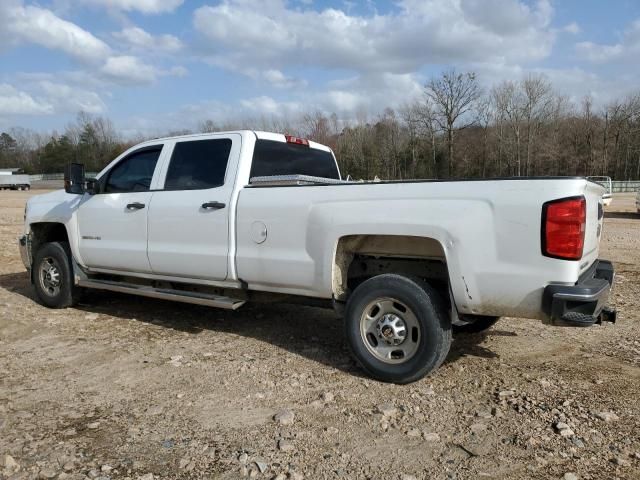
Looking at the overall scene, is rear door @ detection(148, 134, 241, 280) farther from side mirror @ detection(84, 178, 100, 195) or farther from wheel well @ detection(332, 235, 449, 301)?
wheel well @ detection(332, 235, 449, 301)

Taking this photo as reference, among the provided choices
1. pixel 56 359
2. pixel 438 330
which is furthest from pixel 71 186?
pixel 438 330

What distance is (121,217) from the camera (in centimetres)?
573

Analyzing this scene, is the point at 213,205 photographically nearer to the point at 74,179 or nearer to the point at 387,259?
the point at 387,259

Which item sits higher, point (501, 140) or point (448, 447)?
point (501, 140)

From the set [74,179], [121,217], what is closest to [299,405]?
[121,217]

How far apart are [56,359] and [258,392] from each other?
6.80ft

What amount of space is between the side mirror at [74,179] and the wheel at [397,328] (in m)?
3.64

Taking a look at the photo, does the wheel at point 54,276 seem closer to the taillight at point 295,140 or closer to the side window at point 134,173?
the side window at point 134,173

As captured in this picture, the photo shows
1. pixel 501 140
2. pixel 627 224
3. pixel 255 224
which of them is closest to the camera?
pixel 255 224

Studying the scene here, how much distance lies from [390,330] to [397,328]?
0.18 feet

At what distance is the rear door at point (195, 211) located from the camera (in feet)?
16.1

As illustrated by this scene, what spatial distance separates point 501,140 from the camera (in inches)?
2349

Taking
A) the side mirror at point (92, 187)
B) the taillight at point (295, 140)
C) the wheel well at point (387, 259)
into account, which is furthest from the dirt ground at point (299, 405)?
the taillight at point (295, 140)

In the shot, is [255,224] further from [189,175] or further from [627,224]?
[627,224]
